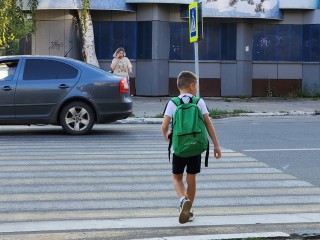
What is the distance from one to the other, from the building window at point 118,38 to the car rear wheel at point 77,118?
14702 millimetres

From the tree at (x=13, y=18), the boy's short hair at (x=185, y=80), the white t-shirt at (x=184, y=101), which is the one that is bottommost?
the white t-shirt at (x=184, y=101)

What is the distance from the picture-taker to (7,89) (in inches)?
591

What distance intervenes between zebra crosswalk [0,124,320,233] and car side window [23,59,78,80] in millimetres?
2121

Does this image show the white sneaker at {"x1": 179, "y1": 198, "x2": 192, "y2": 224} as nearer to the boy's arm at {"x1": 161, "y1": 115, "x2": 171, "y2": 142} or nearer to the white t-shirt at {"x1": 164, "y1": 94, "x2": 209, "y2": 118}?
the boy's arm at {"x1": 161, "y1": 115, "x2": 171, "y2": 142}

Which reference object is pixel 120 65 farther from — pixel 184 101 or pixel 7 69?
pixel 184 101

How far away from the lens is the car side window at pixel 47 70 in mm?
15273

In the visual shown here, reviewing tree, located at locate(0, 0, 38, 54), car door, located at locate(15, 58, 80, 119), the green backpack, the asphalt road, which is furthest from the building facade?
the green backpack

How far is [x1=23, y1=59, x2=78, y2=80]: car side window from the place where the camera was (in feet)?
50.1

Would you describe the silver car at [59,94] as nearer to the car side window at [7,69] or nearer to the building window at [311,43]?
the car side window at [7,69]

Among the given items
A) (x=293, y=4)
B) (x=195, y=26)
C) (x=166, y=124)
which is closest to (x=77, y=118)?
(x=195, y=26)

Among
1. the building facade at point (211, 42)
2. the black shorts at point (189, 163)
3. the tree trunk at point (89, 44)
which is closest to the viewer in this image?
the black shorts at point (189, 163)

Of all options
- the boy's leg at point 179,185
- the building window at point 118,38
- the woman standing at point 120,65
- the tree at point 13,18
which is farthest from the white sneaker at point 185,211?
the building window at point 118,38

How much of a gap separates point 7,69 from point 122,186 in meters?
6.36

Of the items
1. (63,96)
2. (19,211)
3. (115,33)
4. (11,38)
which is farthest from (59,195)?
(115,33)
